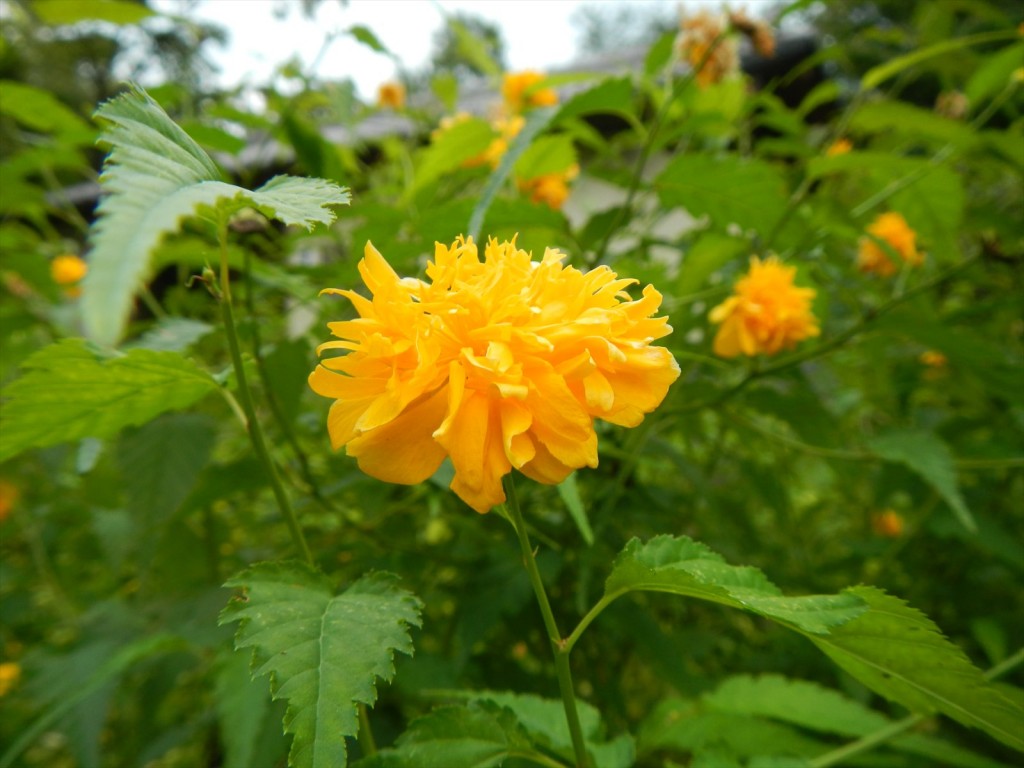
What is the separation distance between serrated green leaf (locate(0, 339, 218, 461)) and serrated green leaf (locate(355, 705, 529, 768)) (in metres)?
0.20

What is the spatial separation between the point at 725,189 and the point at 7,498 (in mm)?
1289

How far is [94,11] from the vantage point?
56cm

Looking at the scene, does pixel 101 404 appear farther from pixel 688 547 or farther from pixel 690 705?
pixel 690 705

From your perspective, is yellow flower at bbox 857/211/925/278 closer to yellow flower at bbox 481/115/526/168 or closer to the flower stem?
yellow flower at bbox 481/115/526/168

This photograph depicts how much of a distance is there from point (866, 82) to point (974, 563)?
28.6 inches

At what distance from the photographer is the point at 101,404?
1.22ft

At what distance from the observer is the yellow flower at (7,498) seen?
1229 mm

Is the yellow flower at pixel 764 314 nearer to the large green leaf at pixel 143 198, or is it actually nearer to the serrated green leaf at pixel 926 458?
the serrated green leaf at pixel 926 458

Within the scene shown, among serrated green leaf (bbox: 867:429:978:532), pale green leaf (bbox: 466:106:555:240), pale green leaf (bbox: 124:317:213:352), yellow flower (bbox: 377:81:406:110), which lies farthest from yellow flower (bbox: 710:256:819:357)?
yellow flower (bbox: 377:81:406:110)

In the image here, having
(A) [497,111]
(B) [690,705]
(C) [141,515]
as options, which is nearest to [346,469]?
(C) [141,515]

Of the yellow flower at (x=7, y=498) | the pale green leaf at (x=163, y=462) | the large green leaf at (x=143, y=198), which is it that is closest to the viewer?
the large green leaf at (x=143, y=198)

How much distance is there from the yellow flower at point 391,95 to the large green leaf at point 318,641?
1.24 meters

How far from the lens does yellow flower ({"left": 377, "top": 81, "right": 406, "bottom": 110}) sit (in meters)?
1.40

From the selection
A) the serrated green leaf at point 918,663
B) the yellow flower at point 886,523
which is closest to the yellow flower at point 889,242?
the yellow flower at point 886,523
